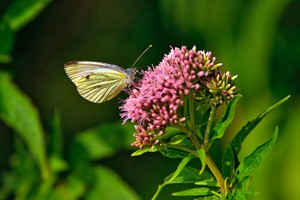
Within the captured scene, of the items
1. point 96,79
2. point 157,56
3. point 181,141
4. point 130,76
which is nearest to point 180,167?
point 181,141

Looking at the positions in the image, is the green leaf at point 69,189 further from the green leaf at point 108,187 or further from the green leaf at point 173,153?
the green leaf at point 173,153

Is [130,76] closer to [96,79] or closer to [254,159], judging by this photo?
[96,79]

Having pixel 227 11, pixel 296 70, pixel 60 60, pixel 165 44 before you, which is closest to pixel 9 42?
pixel 60 60

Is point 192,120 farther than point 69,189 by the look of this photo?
No

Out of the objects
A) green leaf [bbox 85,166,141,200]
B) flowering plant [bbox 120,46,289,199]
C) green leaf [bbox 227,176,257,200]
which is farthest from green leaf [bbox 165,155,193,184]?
green leaf [bbox 85,166,141,200]

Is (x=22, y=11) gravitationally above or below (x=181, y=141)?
above

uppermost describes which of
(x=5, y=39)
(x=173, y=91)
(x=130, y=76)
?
(x=5, y=39)
